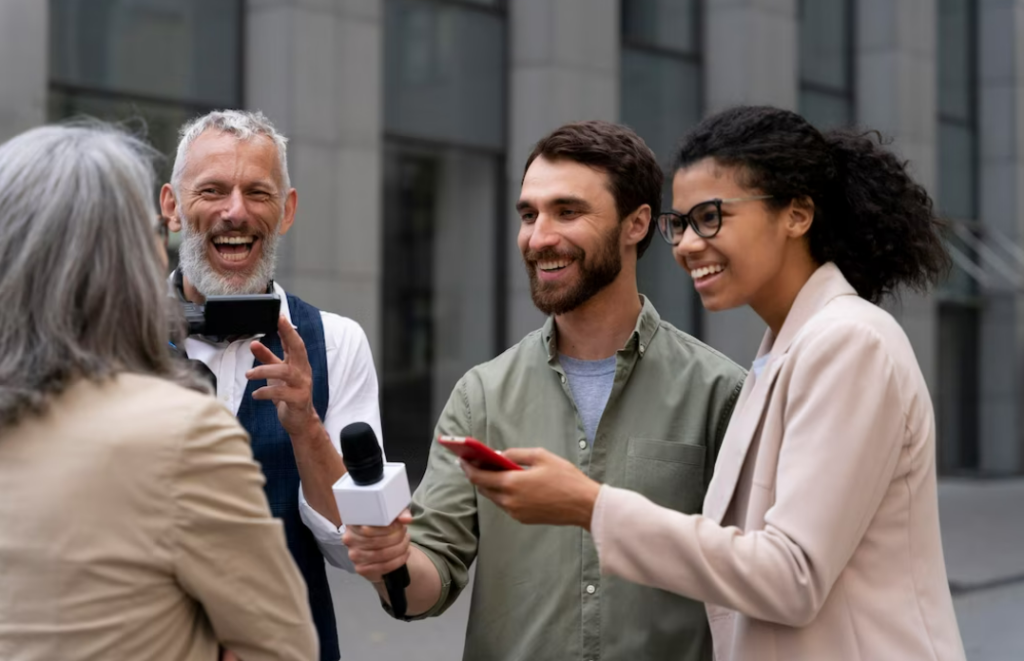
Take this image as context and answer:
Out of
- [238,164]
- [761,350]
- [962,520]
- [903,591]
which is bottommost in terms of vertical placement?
[962,520]

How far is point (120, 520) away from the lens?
203 cm

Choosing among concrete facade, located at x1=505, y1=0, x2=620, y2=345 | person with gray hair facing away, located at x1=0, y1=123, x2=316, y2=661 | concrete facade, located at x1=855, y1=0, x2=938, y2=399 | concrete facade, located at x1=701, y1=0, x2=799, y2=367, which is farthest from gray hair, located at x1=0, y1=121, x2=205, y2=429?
concrete facade, located at x1=855, y1=0, x2=938, y2=399

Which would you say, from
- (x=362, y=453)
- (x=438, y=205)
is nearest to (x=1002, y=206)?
(x=438, y=205)

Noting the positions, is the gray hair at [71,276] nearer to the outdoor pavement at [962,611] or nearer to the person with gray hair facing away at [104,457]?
the person with gray hair facing away at [104,457]

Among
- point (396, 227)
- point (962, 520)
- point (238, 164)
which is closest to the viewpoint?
point (238, 164)

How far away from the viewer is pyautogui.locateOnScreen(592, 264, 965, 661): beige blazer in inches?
95.3

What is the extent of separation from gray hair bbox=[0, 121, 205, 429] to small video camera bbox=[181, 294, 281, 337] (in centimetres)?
65

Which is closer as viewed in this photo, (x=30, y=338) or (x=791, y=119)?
(x=30, y=338)

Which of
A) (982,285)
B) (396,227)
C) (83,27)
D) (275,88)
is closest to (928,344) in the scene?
(982,285)

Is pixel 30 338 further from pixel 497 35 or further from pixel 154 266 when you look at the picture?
pixel 497 35

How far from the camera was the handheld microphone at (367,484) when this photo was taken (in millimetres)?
2416

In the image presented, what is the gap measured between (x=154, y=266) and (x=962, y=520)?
14.9 m

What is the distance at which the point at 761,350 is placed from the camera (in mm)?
2922

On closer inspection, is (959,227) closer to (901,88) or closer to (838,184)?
(901,88)
